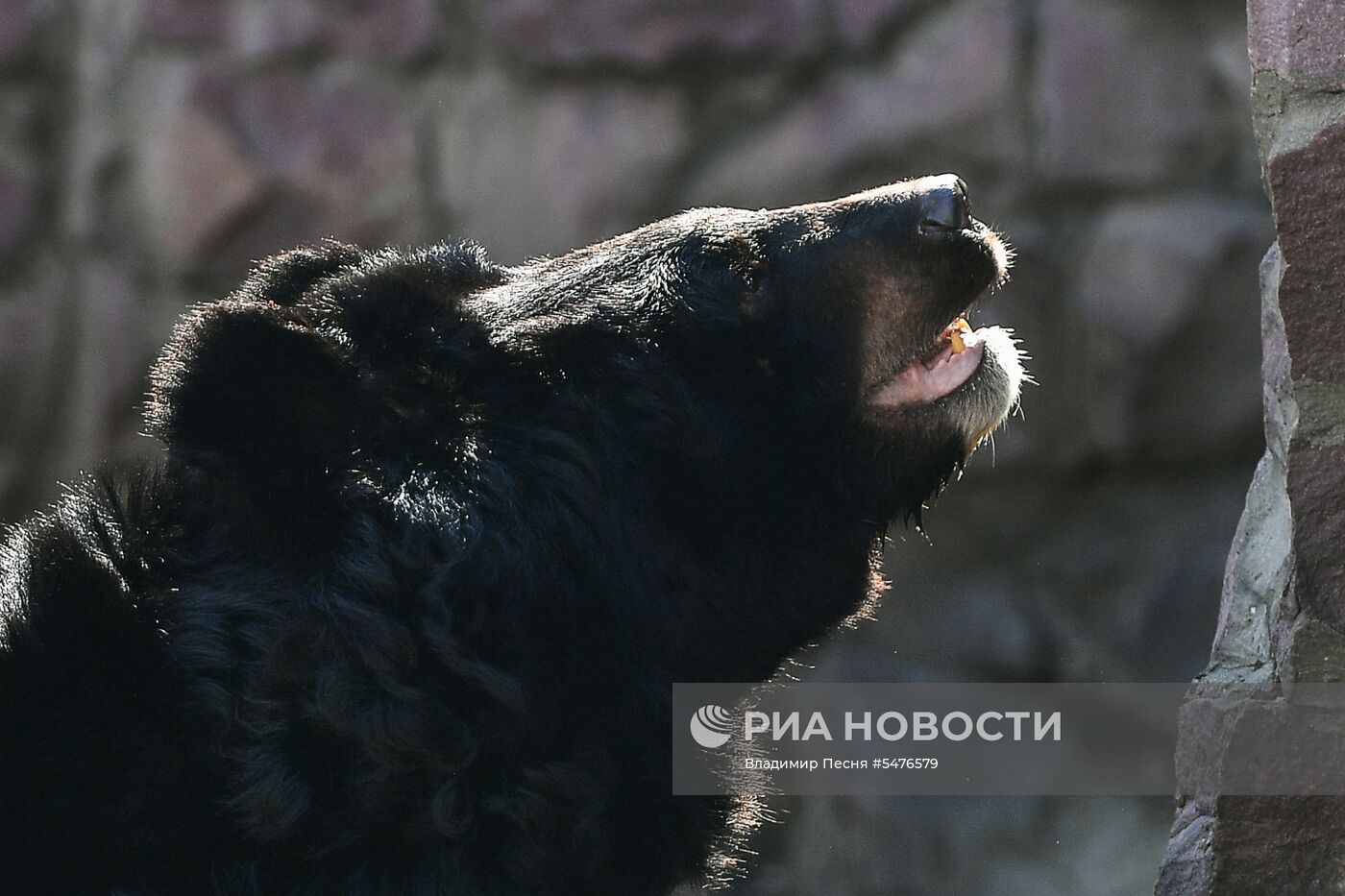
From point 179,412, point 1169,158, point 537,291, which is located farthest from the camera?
point 1169,158

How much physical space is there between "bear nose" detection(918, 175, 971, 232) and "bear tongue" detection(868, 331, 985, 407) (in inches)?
7.2

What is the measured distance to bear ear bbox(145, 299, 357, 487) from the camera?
1.85m

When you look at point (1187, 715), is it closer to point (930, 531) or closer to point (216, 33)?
point (930, 531)

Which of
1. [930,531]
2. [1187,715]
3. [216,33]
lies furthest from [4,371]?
[1187,715]

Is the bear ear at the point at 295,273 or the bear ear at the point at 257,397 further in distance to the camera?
the bear ear at the point at 295,273

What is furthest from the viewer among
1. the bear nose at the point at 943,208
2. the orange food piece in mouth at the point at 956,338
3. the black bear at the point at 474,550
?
the orange food piece in mouth at the point at 956,338

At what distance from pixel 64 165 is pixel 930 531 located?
2.54 m

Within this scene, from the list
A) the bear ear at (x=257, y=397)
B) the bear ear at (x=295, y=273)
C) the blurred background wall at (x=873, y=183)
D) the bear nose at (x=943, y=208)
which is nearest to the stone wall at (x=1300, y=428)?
the bear nose at (x=943, y=208)

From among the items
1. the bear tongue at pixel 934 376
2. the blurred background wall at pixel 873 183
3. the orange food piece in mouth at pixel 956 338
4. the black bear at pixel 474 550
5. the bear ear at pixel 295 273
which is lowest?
the black bear at pixel 474 550

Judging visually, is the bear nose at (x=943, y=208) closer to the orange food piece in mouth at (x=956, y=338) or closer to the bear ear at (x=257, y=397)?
the orange food piece in mouth at (x=956, y=338)

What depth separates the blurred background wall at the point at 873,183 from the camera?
404 cm

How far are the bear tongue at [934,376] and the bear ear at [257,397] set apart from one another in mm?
700

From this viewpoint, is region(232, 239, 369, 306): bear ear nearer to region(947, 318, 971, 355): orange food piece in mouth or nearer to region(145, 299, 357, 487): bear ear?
region(145, 299, 357, 487): bear ear

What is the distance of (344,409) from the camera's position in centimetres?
189
